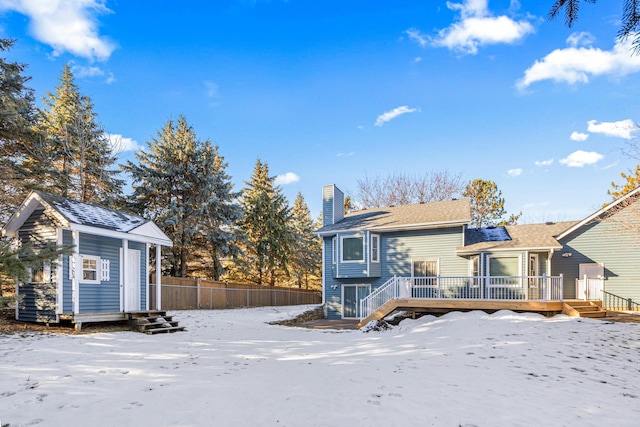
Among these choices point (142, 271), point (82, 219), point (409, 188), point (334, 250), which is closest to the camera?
point (82, 219)

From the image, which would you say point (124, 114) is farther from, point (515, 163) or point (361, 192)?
point (515, 163)

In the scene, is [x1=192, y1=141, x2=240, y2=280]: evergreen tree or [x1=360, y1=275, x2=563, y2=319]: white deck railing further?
[x1=192, y1=141, x2=240, y2=280]: evergreen tree

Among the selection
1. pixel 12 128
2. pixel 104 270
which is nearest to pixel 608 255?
pixel 104 270

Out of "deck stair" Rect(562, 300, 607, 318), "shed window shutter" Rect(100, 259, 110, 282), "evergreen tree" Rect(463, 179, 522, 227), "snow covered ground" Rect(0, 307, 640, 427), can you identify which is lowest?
"deck stair" Rect(562, 300, 607, 318)

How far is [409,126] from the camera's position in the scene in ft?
79.5

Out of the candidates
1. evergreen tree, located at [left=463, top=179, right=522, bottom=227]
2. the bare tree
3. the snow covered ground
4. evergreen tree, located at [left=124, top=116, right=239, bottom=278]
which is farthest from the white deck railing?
evergreen tree, located at [left=463, top=179, right=522, bottom=227]

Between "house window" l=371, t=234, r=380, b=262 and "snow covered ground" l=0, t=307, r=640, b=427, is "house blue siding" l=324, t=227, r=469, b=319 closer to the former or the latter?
"house window" l=371, t=234, r=380, b=262

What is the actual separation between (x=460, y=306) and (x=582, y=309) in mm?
4260

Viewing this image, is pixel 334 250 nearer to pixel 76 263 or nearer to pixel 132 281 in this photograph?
pixel 132 281

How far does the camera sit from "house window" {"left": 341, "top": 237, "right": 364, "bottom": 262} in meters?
18.7

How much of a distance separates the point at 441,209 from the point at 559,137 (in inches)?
275

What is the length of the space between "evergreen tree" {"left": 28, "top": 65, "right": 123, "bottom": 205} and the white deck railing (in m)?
16.3

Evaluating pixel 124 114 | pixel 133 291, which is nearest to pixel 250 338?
pixel 133 291

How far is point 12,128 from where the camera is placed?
45.7ft
